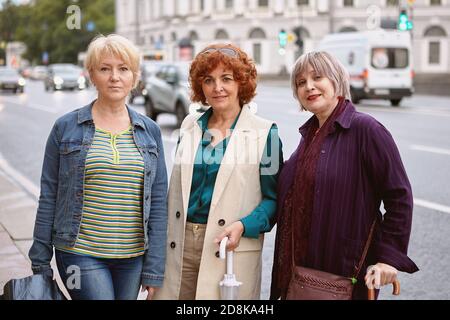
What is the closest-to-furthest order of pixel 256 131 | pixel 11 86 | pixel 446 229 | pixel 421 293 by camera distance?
pixel 256 131
pixel 421 293
pixel 446 229
pixel 11 86

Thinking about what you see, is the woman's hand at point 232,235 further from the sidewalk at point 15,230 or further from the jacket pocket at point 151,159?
the sidewalk at point 15,230

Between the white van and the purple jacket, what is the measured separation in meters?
22.8

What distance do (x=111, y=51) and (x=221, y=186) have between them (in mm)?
676

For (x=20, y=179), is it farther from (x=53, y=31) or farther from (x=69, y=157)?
(x=53, y=31)

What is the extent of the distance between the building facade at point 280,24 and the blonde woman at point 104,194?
57525mm

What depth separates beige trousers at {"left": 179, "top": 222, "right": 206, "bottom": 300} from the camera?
9.71 feet

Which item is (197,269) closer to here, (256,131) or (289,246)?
(289,246)

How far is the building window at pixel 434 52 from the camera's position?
65125 millimetres

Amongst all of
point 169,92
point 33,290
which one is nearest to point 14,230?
point 33,290

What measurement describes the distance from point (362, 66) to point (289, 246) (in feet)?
75.7

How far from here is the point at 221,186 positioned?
2.88 metres
